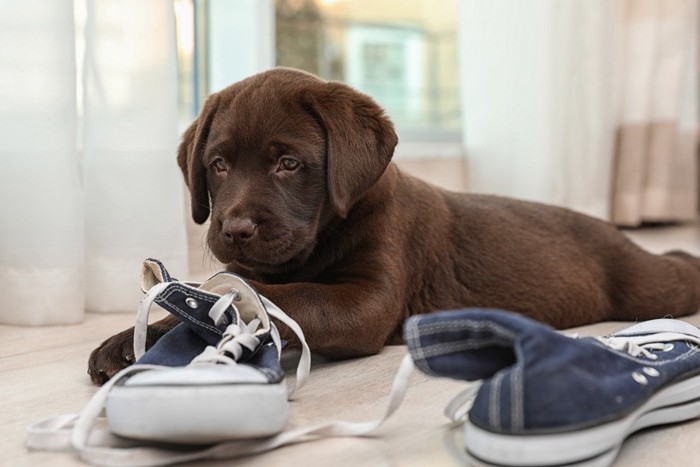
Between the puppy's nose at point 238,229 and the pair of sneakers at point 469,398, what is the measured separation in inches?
13.7

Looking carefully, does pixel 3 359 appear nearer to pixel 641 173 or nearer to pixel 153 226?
pixel 153 226

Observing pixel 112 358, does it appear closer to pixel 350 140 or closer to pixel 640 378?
pixel 350 140

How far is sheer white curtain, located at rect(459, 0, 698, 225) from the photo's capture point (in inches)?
150

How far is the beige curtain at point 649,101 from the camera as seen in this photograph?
4.52 metres

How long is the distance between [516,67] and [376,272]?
2.34m

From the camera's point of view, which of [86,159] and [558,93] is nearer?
[86,159]

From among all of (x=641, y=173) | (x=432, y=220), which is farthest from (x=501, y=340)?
(x=641, y=173)

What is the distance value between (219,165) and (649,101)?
11.4 feet

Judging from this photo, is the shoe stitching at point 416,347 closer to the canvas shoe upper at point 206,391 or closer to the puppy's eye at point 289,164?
the canvas shoe upper at point 206,391

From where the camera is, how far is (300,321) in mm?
1597

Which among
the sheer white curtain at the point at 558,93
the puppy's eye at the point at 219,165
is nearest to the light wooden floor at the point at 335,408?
the puppy's eye at the point at 219,165

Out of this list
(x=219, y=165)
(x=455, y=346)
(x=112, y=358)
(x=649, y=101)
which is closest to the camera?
(x=455, y=346)

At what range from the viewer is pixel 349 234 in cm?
186

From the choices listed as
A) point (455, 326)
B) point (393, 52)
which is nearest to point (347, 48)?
point (393, 52)
